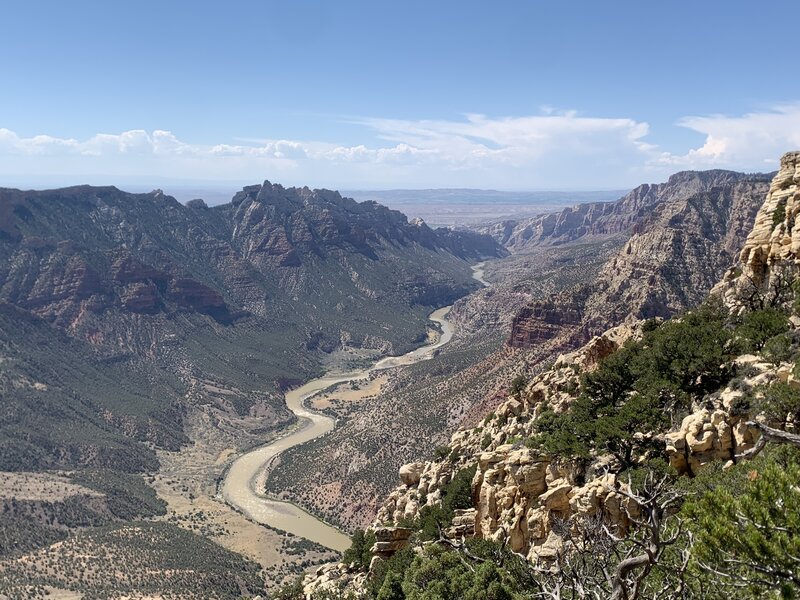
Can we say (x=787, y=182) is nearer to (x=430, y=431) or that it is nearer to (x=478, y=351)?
(x=430, y=431)

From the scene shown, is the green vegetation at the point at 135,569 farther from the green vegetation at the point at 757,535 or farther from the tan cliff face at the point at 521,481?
the green vegetation at the point at 757,535

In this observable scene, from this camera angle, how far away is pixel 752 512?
1461 centimetres

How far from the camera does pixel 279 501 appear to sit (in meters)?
99.9

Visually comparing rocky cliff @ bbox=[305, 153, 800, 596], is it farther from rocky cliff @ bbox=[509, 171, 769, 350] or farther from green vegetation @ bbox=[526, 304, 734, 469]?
rocky cliff @ bbox=[509, 171, 769, 350]

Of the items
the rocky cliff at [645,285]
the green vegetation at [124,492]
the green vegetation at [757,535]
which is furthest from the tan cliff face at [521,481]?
the green vegetation at [124,492]

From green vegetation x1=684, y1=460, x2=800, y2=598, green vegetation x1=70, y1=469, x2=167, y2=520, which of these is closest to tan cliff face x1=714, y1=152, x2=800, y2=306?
green vegetation x1=684, y1=460, x2=800, y2=598

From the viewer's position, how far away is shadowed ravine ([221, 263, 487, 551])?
88938 millimetres

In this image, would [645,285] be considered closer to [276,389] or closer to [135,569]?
[135,569]

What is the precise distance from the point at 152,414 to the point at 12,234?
9148 centimetres

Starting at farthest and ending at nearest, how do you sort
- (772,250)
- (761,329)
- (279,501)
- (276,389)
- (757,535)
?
(276,389), (279,501), (772,250), (761,329), (757,535)

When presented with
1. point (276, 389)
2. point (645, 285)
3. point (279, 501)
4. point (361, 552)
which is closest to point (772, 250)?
point (361, 552)

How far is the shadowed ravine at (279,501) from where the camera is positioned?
88938 mm

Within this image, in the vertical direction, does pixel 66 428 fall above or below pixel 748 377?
below

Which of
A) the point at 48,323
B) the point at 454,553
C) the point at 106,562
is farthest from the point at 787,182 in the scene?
the point at 48,323
